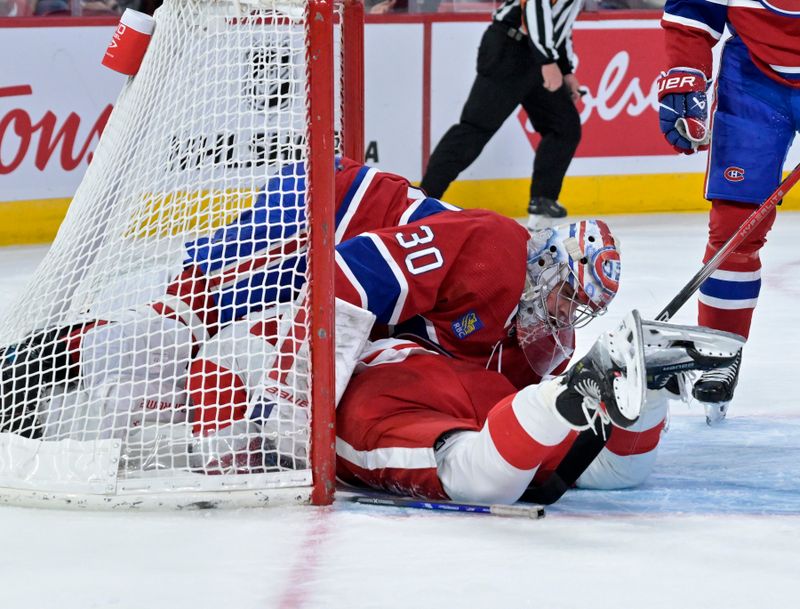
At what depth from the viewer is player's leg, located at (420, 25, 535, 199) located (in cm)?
488

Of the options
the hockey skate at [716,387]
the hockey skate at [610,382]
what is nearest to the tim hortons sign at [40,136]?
the hockey skate at [716,387]

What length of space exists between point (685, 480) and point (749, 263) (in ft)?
2.04

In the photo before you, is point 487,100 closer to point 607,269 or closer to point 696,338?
point 607,269

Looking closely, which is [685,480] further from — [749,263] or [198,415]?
[198,415]

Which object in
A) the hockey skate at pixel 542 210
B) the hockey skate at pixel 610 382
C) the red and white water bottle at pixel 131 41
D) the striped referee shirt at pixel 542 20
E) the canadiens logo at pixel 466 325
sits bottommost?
the hockey skate at pixel 542 210

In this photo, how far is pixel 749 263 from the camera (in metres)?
2.82

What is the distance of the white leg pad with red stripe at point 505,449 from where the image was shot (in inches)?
79.4

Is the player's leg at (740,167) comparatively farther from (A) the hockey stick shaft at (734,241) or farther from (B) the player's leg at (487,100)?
(B) the player's leg at (487,100)

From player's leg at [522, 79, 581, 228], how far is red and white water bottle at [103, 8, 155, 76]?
2774mm

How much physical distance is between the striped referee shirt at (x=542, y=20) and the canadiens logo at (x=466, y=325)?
2580mm

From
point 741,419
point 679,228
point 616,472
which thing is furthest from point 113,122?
point 679,228

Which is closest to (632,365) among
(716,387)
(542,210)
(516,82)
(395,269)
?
(395,269)

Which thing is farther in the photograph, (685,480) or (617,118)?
(617,118)

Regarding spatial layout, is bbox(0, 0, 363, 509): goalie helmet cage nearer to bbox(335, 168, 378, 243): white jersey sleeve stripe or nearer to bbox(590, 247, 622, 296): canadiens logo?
bbox(335, 168, 378, 243): white jersey sleeve stripe
